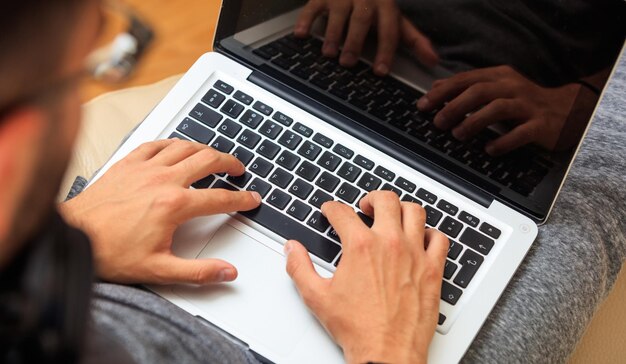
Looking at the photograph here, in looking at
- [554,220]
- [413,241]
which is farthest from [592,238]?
[413,241]

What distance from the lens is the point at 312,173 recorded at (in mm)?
784

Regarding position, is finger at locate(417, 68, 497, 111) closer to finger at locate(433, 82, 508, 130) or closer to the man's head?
finger at locate(433, 82, 508, 130)

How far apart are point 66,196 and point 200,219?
0.20 metres

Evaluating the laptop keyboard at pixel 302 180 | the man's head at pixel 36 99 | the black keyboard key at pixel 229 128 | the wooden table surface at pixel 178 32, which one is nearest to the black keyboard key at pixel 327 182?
the laptop keyboard at pixel 302 180

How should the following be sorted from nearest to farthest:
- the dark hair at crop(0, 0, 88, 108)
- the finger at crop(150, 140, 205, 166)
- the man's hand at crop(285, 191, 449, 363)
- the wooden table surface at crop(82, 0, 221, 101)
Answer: the dark hair at crop(0, 0, 88, 108) < the man's hand at crop(285, 191, 449, 363) < the finger at crop(150, 140, 205, 166) < the wooden table surface at crop(82, 0, 221, 101)

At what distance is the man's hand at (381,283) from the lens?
2.13 feet

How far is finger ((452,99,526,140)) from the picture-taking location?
28.8 inches

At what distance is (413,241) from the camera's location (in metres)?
0.71

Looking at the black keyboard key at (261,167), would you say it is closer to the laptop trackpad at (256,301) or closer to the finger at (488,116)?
the laptop trackpad at (256,301)

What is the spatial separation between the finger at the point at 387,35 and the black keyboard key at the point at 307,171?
0.12m

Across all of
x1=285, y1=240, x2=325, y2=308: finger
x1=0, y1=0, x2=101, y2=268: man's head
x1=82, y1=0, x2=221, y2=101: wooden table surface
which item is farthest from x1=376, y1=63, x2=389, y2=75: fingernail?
x1=82, y1=0, x2=221, y2=101: wooden table surface

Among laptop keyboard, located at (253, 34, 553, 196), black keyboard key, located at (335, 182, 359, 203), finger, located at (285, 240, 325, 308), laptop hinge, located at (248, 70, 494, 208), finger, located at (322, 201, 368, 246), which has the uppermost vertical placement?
laptop keyboard, located at (253, 34, 553, 196)

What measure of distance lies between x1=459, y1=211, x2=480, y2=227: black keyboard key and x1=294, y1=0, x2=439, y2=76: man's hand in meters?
0.15

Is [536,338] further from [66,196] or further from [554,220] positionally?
[66,196]
